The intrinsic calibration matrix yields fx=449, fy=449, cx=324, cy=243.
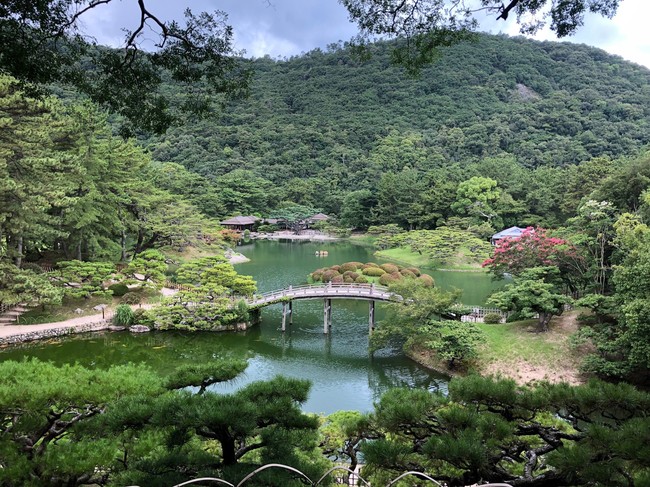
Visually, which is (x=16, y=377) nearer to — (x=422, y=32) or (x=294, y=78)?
(x=422, y=32)

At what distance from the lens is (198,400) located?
3.85 metres

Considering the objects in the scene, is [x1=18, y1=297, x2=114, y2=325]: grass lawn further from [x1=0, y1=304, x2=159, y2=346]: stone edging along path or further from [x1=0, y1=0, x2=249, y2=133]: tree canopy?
[x1=0, y1=0, x2=249, y2=133]: tree canopy

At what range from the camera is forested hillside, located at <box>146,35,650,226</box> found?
5919 centimetres

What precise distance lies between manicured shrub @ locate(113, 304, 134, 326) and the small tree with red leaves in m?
14.4

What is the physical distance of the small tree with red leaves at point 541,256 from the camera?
16125 millimetres

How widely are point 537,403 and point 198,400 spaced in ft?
10.0

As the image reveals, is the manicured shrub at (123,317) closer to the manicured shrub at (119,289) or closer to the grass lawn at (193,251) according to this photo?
the manicured shrub at (119,289)

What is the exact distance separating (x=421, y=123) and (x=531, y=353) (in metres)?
68.1

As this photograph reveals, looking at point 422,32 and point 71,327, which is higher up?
point 422,32

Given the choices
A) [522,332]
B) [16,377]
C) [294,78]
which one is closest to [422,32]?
[16,377]

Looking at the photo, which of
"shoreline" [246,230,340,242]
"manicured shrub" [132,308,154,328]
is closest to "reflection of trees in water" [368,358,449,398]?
"manicured shrub" [132,308,154,328]

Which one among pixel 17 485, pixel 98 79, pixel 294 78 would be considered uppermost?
pixel 294 78

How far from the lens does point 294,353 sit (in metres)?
15.9

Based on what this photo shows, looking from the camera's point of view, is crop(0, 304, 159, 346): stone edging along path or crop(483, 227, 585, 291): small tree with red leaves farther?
crop(483, 227, 585, 291): small tree with red leaves
